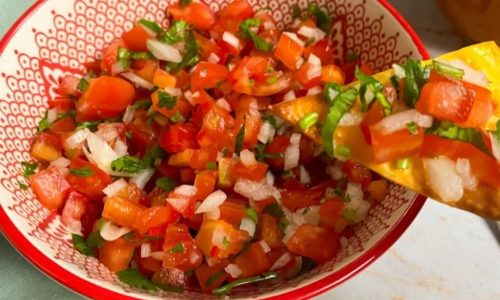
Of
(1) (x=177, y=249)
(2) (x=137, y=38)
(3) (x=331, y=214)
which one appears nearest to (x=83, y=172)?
(1) (x=177, y=249)

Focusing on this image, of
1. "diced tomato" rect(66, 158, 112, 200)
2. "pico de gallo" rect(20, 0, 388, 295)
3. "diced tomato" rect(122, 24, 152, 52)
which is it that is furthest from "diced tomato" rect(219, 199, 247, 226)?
"diced tomato" rect(122, 24, 152, 52)

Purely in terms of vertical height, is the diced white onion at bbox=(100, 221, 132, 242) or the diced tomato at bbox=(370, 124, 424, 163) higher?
the diced tomato at bbox=(370, 124, 424, 163)

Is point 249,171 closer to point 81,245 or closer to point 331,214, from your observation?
point 331,214

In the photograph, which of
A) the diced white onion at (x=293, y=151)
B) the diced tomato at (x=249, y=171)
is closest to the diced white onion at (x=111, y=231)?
the diced tomato at (x=249, y=171)

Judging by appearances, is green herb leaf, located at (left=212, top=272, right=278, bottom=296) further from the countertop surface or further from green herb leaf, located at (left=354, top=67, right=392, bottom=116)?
green herb leaf, located at (left=354, top=67, right=392, bottom=116)

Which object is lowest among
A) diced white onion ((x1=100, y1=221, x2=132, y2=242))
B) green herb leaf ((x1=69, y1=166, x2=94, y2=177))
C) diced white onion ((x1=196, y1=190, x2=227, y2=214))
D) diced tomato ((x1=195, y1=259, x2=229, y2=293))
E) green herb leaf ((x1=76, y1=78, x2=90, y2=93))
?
diced tomato ((x1=195, y1=259, x2=229, y2=293))

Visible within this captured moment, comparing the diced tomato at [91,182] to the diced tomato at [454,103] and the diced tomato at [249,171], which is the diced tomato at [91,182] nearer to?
the diced tomato at [249,171]
